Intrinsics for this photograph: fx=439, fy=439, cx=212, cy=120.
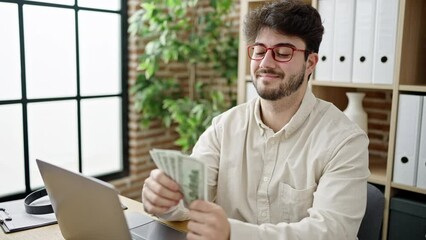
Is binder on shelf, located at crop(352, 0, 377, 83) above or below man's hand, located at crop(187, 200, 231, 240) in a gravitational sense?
above

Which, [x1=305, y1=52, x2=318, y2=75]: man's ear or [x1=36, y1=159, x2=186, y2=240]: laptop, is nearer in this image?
[x1=36, y1=159, x2=186, y2=240]: laptop

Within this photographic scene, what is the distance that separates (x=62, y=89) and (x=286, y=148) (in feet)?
5.87

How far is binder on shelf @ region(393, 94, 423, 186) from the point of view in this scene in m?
1.96

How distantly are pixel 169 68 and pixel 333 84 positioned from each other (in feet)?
4.52

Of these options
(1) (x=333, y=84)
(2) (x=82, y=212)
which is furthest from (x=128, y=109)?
(2) (x=82, y=212)

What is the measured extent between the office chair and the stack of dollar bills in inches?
24.9

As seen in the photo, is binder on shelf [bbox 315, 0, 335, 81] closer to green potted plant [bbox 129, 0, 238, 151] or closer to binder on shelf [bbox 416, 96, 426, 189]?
binder on shelf [bbox 416, 96, 426, 189]

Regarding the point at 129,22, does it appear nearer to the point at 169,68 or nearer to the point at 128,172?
the point at 169,68

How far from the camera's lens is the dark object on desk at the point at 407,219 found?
1.95 metres

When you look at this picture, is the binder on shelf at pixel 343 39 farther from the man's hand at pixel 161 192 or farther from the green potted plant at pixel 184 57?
the man's hand at pixel 161 192

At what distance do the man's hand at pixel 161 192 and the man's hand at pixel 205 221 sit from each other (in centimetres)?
9

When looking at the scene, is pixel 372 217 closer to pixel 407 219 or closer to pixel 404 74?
pixel 407 219

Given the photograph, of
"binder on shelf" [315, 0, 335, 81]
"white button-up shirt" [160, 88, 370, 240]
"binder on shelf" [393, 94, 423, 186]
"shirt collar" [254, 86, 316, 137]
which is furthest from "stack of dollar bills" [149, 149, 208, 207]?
"binder on shelf" [315, 0, 335, 81]

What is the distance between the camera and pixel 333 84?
2236mm
